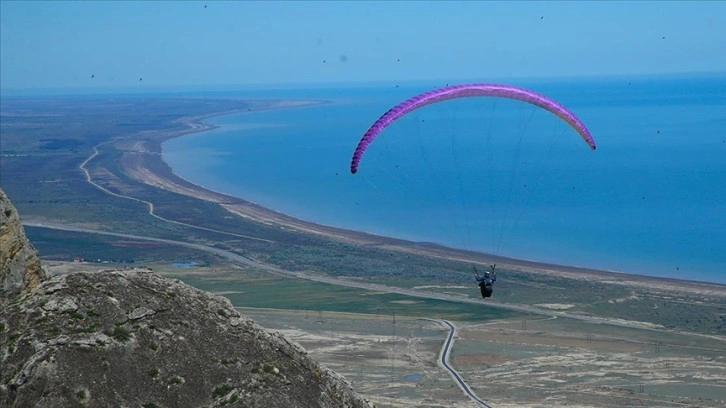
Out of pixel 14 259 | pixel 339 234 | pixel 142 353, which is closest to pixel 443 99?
pixel 14 259

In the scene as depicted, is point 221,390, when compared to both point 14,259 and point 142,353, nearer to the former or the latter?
point 142,353

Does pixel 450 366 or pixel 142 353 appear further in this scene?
pixel 450 366

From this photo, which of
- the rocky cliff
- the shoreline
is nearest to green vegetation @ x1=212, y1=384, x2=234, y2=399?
the rocky cliff

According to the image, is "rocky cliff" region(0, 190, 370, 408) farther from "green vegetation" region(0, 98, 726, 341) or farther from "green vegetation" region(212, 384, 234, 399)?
"green vegetation" region(0, 98, 726, 341)

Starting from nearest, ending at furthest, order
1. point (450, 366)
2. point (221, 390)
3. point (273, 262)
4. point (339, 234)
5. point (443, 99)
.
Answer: point (221, 390), point (443, 99), point (450, 366), point (273, 262), point (339, 234)

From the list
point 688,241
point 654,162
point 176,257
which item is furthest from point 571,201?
Result: point 176,257

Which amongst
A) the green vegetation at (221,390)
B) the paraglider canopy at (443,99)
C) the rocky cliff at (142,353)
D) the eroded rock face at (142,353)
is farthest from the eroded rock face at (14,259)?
the paraglider canopy at (443,99)

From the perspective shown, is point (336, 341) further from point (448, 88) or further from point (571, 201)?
point (571, 201)

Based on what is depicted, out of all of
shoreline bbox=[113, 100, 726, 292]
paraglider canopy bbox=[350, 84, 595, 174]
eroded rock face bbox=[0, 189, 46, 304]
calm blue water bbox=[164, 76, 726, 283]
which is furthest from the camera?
calm blue water bbox=[164, 76, 726, 283]
